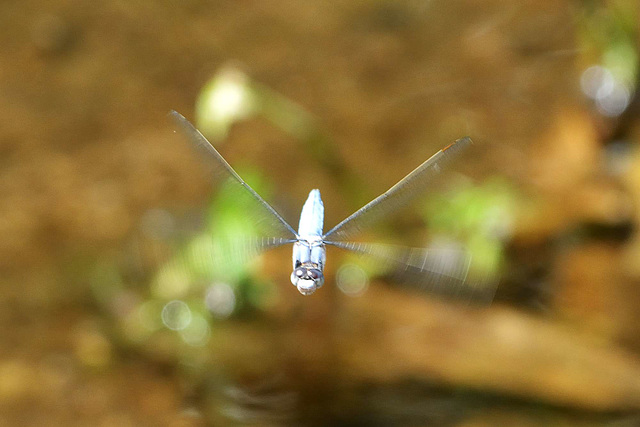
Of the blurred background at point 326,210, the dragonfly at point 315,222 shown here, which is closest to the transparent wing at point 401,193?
the dragonfly at point 315,222

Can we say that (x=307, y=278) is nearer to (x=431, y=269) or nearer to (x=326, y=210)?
(x=431, y=269)

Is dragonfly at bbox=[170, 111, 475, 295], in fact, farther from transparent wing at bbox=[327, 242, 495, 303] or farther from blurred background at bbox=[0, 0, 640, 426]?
blurred background at bbox=[0, 0, 640, 426]

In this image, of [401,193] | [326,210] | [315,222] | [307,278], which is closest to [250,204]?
[315,222]

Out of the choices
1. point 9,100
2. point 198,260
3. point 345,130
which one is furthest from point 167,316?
point 9,100

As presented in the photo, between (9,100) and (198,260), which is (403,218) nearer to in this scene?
(198,260)

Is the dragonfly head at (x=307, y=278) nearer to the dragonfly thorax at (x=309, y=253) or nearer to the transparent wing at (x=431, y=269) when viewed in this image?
the dragonfly thorax at (x=309, y=253)

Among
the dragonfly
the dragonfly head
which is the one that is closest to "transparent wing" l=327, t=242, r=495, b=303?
the dragonfly
